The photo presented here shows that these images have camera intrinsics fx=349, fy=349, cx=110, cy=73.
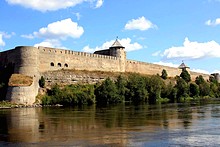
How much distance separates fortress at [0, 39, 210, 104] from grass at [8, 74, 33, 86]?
40cm

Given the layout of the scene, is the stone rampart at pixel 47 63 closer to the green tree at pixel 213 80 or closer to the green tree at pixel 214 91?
the green tree at pixel 214 91

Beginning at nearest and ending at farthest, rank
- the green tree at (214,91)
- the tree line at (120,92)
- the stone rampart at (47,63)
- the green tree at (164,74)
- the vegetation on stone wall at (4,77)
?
the stone rampart at (47,63)
the vegetation on stone wall at (4,77)
the tree line at (120,92)
the green tree at (164,74)
the green tree at (214,91)

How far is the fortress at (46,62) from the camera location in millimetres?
33575

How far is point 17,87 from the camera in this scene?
3319 cm

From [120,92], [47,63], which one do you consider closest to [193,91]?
[120,92]

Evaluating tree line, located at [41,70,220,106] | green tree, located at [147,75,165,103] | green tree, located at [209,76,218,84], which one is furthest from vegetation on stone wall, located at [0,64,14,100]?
green tree, located at [209,76,218,84]

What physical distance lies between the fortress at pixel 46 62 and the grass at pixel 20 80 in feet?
1.30

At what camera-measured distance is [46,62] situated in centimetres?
3859

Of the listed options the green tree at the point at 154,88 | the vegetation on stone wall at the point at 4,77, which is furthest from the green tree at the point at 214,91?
the vegetation on stone wall at the point at 4,77

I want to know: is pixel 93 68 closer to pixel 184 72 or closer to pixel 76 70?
pixel 76 70

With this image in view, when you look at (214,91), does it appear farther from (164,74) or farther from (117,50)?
(117,50)

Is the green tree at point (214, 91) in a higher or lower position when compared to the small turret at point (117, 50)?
lower

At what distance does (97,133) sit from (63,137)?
1.26 meters

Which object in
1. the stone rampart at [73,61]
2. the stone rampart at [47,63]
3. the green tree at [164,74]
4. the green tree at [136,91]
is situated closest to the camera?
the stone rampart at [47,63]
